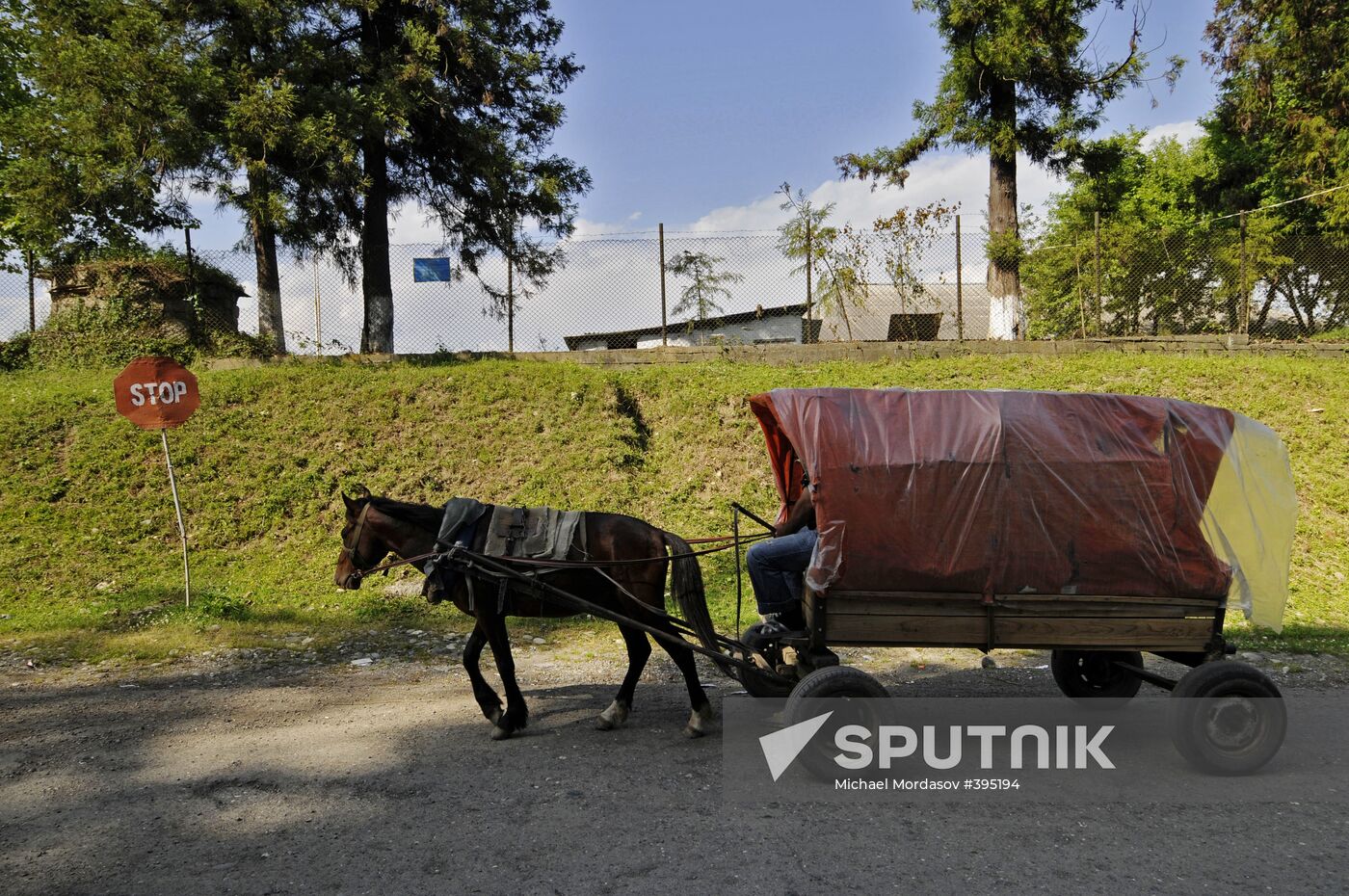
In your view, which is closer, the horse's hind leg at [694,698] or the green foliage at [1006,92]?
the horse's hind leg at [694,698]

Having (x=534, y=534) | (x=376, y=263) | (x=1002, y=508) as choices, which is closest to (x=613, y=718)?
(x=534, y=534)

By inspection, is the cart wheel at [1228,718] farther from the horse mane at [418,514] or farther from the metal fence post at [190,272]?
the metal fence post at [190,272]

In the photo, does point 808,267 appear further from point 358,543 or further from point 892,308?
point 358,543

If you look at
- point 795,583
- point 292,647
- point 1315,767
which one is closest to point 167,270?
point 292,647

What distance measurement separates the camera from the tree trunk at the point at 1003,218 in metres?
16.5

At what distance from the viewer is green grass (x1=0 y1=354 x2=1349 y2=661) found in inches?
372

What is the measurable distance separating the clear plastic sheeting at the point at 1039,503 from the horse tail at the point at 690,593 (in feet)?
3.82

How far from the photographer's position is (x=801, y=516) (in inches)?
223

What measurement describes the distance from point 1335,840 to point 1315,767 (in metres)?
1.20

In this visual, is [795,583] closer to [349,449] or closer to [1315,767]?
[1315,767]

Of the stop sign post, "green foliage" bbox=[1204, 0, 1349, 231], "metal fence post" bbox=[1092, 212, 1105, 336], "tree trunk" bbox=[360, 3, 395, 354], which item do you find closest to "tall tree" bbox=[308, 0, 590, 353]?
"tree trunk" bbox=[360, 3, 395, 354]

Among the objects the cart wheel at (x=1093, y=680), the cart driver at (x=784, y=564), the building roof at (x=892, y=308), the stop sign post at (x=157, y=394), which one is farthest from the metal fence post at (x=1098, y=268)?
the stop sign post at (x=157, y=394)

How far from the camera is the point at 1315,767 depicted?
530 cm

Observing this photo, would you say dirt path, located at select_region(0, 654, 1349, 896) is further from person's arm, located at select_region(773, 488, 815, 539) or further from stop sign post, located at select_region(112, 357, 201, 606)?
stop sign post, located at select_region(112, 357, 201, 606)
